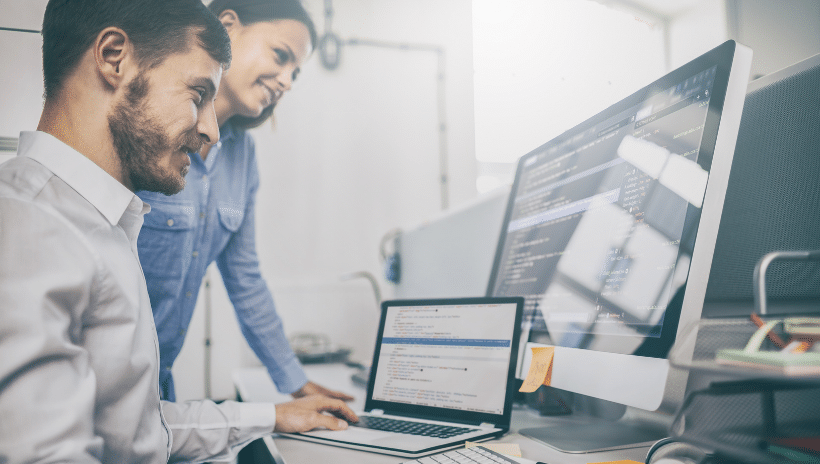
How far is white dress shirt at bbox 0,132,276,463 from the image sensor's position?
0.47 m

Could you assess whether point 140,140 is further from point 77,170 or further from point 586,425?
point 586,425

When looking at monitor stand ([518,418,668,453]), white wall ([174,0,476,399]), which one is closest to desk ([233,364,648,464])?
monitor stand ([518,418,668,453])

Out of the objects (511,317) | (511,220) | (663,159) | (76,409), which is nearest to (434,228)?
(511,220)

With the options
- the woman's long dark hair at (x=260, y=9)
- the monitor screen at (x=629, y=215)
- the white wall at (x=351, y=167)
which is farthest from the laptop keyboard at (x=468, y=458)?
the white wall at (x=351, y=167)

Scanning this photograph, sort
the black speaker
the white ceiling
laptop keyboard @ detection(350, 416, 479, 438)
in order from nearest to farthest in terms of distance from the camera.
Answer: the black speaker < laptop keyboard @ detection(350, 416, 479, 438) < the white ceiling

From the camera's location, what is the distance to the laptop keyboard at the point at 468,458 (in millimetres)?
543

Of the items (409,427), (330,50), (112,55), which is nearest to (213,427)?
(409,427)

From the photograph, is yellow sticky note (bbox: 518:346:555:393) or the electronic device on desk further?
yellow sticky note (bbox: 518:346:555:393)

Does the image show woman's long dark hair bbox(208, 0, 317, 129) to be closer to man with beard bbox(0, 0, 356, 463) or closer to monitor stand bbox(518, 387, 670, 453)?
man with beard bbox(0, 0, 356, 463)

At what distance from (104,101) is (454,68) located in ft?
6.69

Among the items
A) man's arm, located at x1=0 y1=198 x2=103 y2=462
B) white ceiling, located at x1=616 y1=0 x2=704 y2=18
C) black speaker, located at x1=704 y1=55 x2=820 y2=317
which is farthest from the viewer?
white ceiling, located at x1=616 y1=0 x2=704 y2=18

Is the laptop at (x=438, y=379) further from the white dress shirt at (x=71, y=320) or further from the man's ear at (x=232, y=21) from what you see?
the man's ear at (x=232, y=21)

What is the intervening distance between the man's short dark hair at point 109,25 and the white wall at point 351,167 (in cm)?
130

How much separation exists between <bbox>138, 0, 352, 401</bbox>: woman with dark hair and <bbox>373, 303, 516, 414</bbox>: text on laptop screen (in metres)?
0.38
